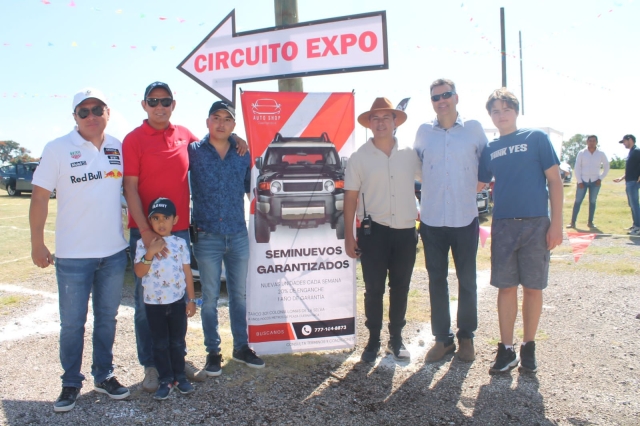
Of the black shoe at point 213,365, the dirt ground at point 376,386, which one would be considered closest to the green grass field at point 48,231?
the dirt ground at point 376,386

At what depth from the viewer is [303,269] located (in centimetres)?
406

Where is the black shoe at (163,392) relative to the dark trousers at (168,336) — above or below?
below

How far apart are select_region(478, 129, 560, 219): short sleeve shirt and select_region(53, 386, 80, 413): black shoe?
321 centimetres

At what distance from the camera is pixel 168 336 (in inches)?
132

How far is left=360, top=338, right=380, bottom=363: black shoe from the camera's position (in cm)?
394

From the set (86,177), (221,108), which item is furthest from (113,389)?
(221,108)

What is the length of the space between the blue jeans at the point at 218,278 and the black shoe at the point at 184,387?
0.37 meters

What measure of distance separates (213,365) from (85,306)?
101 cm

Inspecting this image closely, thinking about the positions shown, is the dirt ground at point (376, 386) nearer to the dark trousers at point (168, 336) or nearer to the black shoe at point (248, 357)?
the black shoe at point (248, 357)

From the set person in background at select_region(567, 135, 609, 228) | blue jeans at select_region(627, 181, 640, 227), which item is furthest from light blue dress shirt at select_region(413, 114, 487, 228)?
person in background at select_region(567, 135, 609, 228)

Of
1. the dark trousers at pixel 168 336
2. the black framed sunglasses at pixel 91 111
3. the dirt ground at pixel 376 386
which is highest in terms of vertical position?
the black framed sunglasses at pixel 91 111

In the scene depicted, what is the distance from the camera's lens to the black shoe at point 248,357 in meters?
3.83

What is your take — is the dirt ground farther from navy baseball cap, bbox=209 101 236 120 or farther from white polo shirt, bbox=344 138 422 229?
navy baseball cap, bbox=209 101 236 120

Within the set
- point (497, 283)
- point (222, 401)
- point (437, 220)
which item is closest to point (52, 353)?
point (222, 401)
